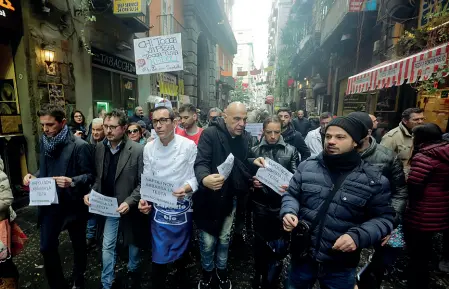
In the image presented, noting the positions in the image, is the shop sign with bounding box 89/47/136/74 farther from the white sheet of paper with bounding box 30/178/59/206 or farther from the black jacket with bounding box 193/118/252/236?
the black jacket with bounding box 193/118/252/236

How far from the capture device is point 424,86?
456 centimetres

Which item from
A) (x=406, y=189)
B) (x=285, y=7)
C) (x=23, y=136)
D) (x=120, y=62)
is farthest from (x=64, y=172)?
(x=285, y=7)

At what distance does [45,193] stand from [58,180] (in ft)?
0.62

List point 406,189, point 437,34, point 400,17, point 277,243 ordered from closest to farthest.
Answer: point 406,189 → point 277,243 → point 437,34 → point 400,17

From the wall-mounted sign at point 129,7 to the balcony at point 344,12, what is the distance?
7.20 m

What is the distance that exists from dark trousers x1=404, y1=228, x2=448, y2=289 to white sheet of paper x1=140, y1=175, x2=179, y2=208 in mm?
2894

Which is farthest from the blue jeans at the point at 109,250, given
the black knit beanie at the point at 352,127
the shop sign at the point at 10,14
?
the shop sign at the point at 10,14

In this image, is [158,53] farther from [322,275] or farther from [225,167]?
[322,275]

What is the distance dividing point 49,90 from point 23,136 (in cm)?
133

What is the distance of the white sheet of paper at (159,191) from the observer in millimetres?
2529

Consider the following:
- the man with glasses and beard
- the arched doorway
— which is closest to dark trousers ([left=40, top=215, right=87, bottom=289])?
the man with glasses and beard

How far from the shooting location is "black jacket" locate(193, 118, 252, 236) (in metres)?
2.76

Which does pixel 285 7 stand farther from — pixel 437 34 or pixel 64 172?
pixel 64 172

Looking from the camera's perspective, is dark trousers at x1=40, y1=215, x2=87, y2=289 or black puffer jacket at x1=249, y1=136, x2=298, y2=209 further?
black puffer jacket at x1=249, y1=136, x2=298, y2=209
